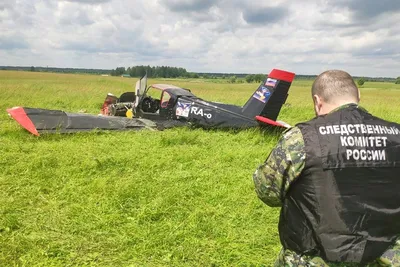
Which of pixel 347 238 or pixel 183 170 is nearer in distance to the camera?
pixel 347 238

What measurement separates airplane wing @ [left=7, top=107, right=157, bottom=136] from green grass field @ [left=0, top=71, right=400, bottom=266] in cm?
46

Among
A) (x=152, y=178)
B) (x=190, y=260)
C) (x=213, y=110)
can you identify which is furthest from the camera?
(x=213, y=110)

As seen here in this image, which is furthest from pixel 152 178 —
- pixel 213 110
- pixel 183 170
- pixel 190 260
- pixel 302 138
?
pixel 213 110

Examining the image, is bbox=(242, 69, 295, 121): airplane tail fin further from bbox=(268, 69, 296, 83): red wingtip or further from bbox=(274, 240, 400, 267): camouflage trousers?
bbox=(274, 240, 400, 267): camouflage trousers

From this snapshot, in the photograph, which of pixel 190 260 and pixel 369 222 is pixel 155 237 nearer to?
pixel 190 260

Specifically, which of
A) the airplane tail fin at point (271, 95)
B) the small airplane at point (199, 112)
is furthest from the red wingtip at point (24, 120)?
the airplane tail fin at point (271, 95)

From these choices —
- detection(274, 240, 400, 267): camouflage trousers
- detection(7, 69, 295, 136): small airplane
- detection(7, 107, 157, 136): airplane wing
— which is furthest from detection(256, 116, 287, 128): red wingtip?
detection(274, 240, 400, 267): camouflage trousers

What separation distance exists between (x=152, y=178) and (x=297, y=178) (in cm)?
407

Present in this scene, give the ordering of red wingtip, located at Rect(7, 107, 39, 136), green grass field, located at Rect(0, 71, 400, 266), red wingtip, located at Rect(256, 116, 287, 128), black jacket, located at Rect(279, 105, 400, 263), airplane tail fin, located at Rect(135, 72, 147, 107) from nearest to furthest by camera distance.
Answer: black jacket, located at Rect(279, 105, 400, 263) < green grass field, located at Rect(0, 71, 400, 266) < red wingtip, located at Rect(7, 107, 39, 136) < red wingtip, located at Rect(256, 116, 287, 128) < airplane tail fin, located at Rect(135, 72, 147, 107)

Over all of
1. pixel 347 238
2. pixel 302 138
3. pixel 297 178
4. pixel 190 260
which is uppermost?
pixel 302 138

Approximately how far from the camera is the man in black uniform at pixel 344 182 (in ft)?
5.77

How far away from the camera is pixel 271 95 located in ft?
33.3

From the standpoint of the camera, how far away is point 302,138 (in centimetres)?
183

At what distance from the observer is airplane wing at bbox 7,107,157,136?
8203 millimetres
